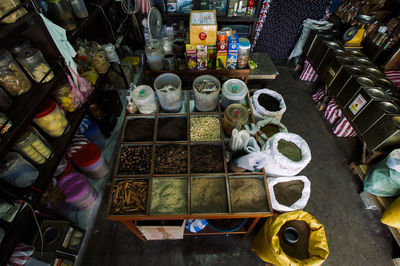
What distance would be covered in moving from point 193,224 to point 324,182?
196 cm

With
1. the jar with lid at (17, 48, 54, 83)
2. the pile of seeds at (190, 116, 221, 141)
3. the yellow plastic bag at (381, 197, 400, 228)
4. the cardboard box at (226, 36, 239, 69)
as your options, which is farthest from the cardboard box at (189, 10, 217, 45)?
the yellow plastic bag at (381, 197, 400, 228)

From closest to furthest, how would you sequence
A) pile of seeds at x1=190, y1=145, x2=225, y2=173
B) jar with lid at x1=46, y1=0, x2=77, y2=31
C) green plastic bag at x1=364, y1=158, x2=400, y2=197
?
jar with lid at x1=46, y1=0, x2=77, y2=31, pile of seeds at x1=190, y1=145, x2=225, y2=173, green plastic bag at x1=364, y1=158, x2=400, y2=197

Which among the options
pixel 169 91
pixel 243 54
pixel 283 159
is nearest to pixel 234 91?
pixel 169 91

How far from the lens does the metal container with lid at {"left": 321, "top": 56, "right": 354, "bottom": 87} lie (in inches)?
115

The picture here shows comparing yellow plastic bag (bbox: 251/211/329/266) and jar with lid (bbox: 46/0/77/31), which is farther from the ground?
jar with lid (bbox: 46/0/77/31)

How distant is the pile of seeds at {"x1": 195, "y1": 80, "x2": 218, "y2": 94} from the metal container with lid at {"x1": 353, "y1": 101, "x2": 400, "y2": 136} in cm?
203

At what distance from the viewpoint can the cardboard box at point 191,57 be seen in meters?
2.45

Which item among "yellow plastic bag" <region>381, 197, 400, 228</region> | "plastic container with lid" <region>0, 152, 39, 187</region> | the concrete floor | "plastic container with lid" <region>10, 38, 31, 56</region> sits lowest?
the concrete floor

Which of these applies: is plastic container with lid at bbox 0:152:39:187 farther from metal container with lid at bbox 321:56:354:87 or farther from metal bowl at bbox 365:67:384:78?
metal bowl at bbox 365:67:384:78

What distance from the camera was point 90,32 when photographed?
267 centimetres

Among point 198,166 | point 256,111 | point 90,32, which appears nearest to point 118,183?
point 198,166

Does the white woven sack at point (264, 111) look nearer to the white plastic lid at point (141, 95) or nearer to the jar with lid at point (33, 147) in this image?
the white plastic lid at point (141, 95)

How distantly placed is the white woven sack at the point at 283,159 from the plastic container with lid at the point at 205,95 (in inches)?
28.0

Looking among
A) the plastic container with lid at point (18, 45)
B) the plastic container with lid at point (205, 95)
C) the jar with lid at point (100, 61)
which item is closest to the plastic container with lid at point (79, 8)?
the jar with lid at point (100, 61)
